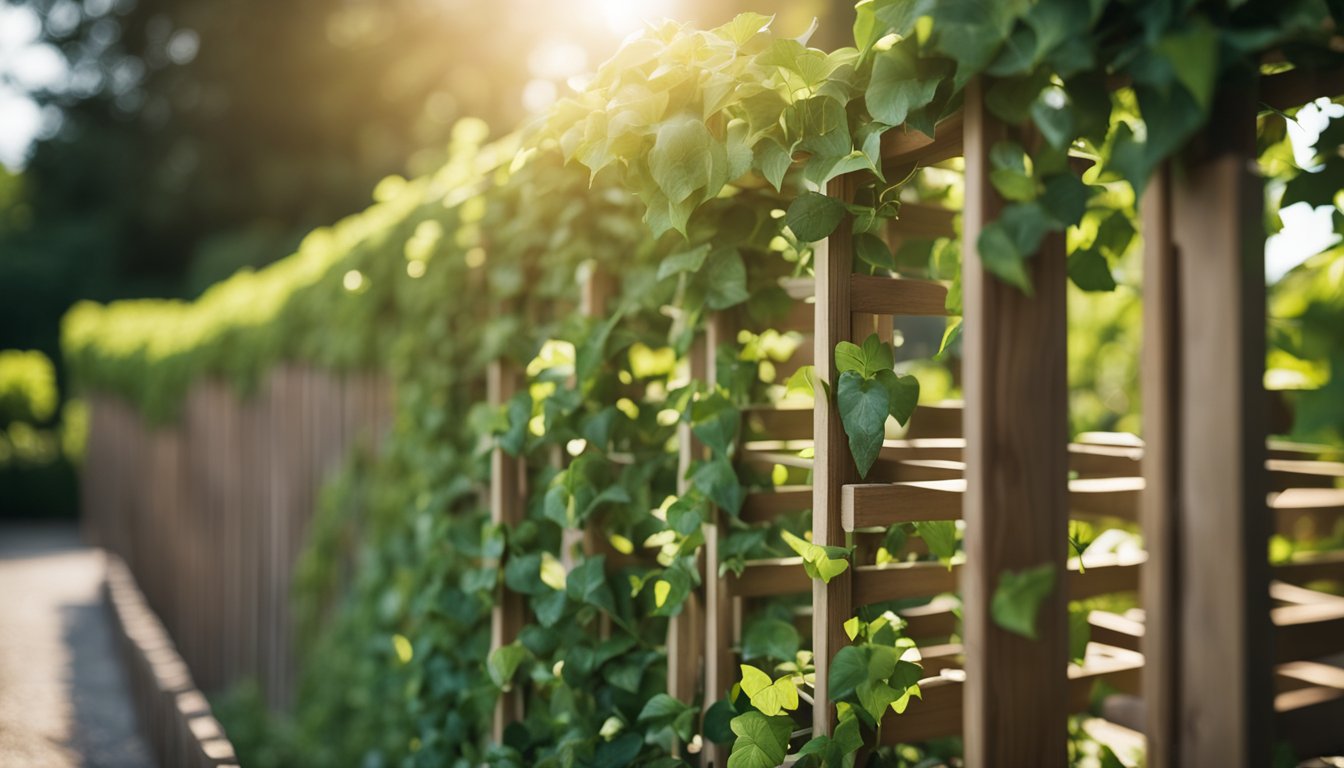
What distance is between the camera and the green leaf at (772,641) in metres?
1.75

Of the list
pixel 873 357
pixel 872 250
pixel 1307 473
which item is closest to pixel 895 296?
pixel 872 250

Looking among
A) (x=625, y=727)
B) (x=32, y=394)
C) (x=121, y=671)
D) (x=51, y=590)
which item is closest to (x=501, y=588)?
(x=625, y=727)

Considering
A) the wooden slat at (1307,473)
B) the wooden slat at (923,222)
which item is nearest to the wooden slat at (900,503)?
the wooden slat at (923,222)

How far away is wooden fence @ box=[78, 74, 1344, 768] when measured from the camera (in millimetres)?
1021

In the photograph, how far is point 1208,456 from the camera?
103 cm

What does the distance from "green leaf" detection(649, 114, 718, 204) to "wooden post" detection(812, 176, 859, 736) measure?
20cm

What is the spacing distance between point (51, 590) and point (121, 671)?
12.1 ft

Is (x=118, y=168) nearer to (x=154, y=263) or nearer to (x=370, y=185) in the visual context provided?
(x=154, y=263)

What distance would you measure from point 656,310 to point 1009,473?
100cm

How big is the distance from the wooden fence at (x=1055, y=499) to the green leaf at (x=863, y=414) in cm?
6

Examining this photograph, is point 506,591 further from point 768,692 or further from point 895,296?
point 895,296

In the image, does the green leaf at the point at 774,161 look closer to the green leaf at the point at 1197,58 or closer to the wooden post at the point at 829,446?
the wooden post at the point at 829,446

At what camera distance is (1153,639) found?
1081mm

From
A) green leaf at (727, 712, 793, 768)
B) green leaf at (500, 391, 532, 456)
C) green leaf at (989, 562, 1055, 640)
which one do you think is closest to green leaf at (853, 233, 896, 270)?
green leaf at (989, 562, 1055, 640)
